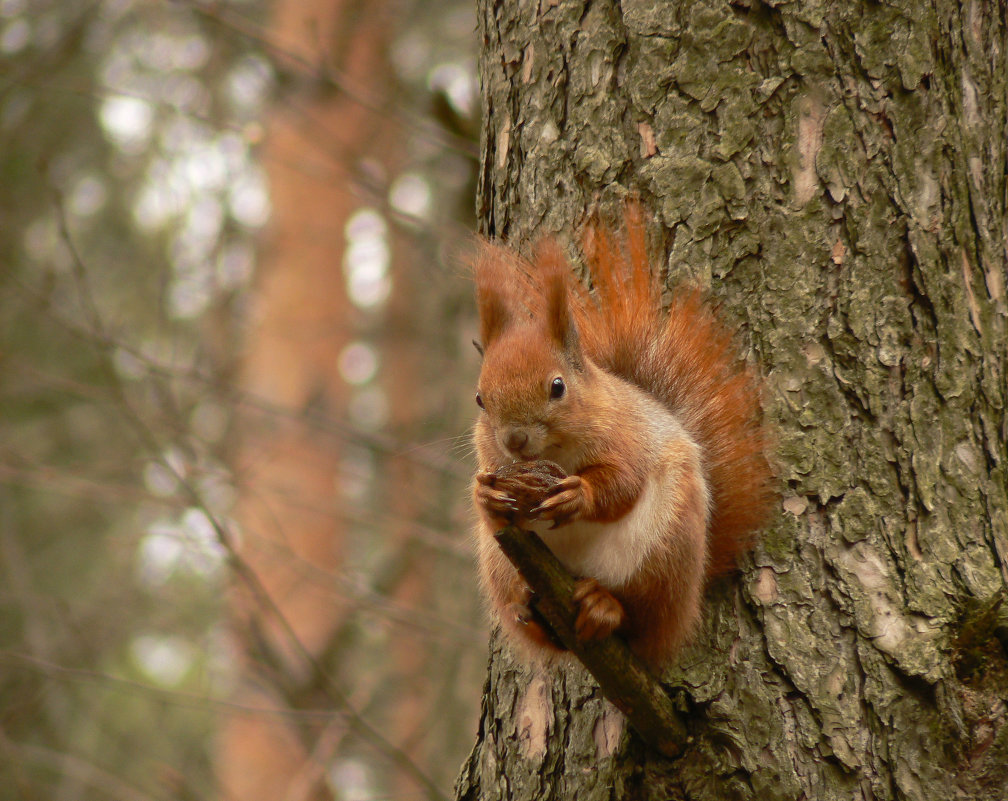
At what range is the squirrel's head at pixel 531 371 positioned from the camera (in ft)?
4.97

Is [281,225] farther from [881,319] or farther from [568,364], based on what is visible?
[881,319]

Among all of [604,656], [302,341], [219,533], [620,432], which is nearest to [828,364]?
[620,432]

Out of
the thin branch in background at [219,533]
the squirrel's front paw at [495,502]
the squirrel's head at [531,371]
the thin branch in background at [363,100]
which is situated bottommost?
the thin branch in background at [219,533]

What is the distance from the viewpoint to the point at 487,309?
62.7 inches

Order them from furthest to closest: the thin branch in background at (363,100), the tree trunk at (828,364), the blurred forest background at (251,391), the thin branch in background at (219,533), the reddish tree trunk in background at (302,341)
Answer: the reddish tree trunk in background at (302,341) < the blurred forest background at (251,391) < the thin branch in background at (363,100) < the thin branch in background at (219,533) < the tree trunk at (828,364)

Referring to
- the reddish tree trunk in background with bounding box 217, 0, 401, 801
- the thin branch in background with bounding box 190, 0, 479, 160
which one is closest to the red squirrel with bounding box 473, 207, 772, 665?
the thin branch in background with bounding box 190, 0, 479, 160

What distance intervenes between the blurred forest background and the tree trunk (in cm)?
75

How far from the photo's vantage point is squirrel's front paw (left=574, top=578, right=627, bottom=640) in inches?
49.4

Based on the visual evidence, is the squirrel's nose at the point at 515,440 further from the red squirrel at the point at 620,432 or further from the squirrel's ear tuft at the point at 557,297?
the squirrel's ear tuft at the point at 557,297

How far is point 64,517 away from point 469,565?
3818mm

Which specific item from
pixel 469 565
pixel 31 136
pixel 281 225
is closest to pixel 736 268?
pixel 469 565

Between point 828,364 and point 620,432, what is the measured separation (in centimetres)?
33

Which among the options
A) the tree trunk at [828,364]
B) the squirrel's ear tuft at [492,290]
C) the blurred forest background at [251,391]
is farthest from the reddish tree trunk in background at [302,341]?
the tree trunk at [828,364]

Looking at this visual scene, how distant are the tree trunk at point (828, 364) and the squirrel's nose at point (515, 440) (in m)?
0.37
